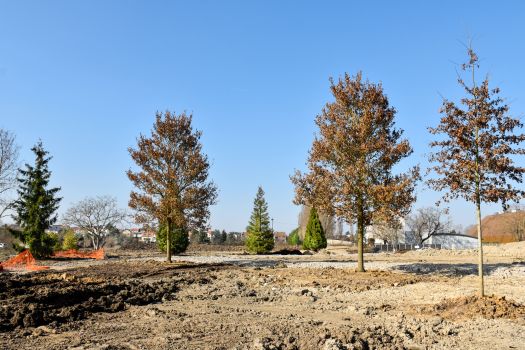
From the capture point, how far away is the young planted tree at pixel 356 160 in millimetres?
17938

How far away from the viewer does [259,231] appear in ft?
141

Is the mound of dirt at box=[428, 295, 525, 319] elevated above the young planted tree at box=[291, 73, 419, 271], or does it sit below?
below

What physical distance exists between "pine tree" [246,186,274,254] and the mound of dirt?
106ft

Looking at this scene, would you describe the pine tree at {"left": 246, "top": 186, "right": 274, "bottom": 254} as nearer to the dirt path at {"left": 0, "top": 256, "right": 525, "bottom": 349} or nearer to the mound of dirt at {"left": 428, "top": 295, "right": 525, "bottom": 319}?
the dirt path at {"left": 0, "top": 256, "right": 525, "bottom": 349}

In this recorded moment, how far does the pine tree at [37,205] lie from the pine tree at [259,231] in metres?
16.7

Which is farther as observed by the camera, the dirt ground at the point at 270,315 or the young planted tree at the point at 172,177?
the young planted tree at the point at 172,177

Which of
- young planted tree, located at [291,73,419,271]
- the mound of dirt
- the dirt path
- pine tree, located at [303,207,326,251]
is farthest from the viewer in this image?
pine tree, located at [303,207,326,251]

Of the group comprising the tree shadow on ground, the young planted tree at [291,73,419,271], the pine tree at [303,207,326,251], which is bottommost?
the tree shadow on ground

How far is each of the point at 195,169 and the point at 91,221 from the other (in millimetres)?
39623

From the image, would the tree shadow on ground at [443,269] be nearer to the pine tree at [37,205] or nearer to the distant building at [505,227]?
the pine tree at [37,205]

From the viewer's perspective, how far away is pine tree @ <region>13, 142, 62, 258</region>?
34.4 meters

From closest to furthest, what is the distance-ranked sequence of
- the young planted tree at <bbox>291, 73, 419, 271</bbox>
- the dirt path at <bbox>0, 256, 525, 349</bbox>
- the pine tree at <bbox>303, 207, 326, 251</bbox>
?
the dirt path at <bbox>0, 256, 525, 349</bbox>, the young planted tree at <bbox>291, 73, 419, 271</bbox>, the pine tree at <bbox>303, 207, 326, 251</bbox>

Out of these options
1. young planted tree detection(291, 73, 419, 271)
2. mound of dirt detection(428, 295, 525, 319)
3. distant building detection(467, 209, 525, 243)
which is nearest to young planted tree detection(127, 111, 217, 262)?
young planted tree detection(291, 73, 419, 271)

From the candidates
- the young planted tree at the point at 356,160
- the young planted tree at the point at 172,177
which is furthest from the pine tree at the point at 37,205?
the young planted tree at the point at 356,160
